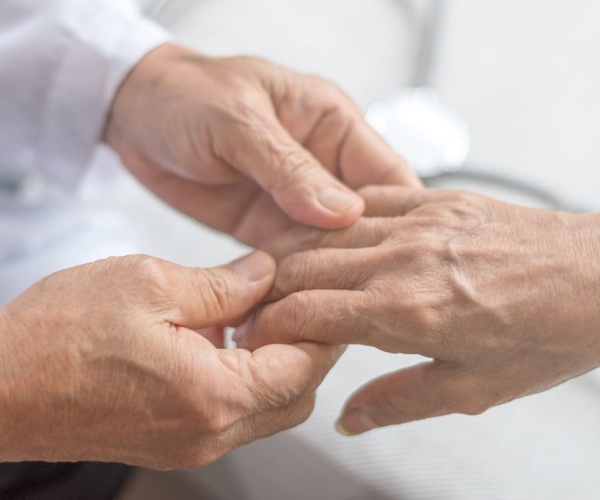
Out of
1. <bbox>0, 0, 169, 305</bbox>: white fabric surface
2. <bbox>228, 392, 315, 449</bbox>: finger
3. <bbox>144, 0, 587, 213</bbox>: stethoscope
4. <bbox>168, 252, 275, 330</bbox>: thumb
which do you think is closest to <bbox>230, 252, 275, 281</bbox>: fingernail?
<bbox>168, 252, 275, 330</bbox>: thumb

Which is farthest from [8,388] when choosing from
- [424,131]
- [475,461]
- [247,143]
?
[424,131]

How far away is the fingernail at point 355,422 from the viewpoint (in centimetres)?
60

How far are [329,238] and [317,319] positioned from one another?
12 centimetres

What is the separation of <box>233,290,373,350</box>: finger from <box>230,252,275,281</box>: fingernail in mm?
31

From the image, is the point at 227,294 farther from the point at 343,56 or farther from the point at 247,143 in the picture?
the point at 343,56

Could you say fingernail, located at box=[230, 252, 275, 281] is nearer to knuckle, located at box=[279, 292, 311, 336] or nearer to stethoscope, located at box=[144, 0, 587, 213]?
knuckle, located at box=[279, 292, 311, 336]

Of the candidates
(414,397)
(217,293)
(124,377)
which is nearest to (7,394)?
(124,377)

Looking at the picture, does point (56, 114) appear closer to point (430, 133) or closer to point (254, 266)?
point (254, 266)

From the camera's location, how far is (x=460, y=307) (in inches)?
21.9

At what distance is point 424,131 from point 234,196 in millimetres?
340

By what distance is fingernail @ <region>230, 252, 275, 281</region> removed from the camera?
0.64 meters

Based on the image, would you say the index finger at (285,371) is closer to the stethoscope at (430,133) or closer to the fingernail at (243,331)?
the fingernail at (243,331)

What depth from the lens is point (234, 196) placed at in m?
0.79

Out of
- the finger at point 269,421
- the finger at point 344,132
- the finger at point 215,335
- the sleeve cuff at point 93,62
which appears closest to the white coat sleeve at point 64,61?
the sleeve cuff at point 93,62
